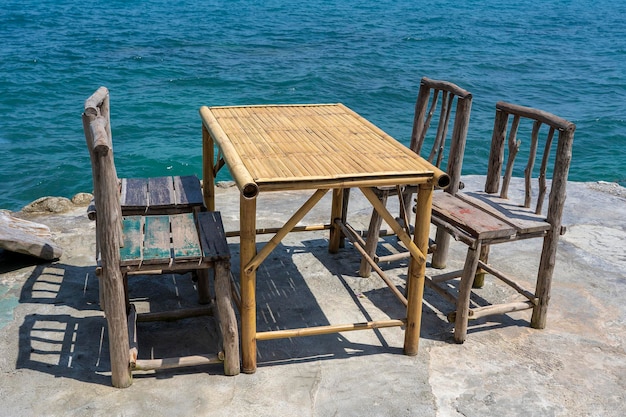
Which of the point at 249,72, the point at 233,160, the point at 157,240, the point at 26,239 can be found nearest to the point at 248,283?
the point at 157,240

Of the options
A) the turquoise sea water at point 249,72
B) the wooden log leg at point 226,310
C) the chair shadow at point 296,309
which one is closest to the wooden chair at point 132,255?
the wooden log leg at point 226,310

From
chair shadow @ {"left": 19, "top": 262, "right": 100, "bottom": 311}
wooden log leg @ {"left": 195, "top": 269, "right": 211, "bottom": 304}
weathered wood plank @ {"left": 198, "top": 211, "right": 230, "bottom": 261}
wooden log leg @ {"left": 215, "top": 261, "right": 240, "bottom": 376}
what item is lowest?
chair shadow @ {"left": 19, "top": 262, "right": 100, "bottom": 311}

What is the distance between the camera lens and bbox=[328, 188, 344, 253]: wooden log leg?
626 centimetres

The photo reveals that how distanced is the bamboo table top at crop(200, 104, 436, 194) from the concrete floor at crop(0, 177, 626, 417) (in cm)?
130

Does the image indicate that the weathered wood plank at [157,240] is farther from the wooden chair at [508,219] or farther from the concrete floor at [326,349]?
the wooden chair at [508,219]

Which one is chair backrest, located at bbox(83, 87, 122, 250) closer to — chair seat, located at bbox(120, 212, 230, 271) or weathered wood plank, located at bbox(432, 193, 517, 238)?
chair seat, located at bbox(120, 212, 230, 271)

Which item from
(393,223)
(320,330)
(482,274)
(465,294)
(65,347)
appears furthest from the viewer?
(482,274)

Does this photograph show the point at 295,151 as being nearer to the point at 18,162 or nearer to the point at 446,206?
the point at 446,206

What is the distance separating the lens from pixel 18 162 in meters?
12.9

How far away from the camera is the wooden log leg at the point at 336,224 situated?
20.5 ft

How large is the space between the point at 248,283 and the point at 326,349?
0.89m

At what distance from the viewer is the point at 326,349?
15.6 ft

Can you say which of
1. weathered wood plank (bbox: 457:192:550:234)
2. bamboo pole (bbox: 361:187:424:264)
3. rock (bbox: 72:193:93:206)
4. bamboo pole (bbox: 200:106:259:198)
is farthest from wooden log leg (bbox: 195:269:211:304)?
rock (bbox: 72:193:93:206)

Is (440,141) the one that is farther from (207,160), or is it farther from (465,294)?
(207,160)
